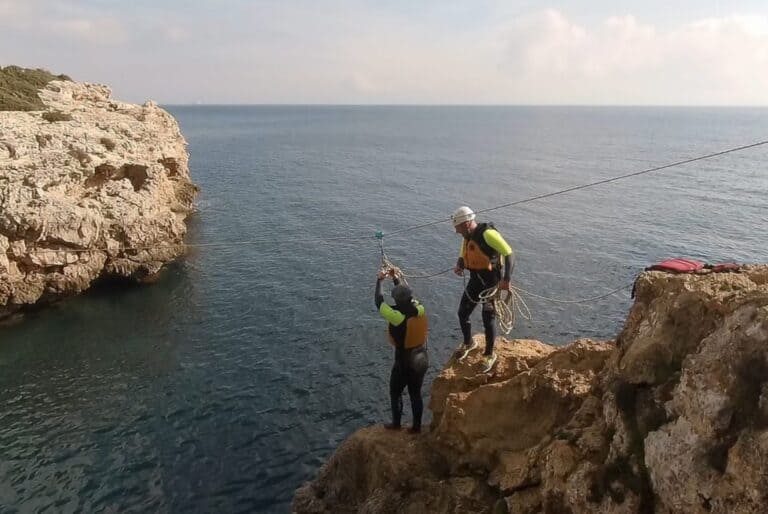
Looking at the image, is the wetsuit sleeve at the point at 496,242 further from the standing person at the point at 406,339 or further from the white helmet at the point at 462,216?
the standing person at the point at 406,339

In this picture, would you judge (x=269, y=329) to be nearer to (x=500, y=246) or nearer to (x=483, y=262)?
(x=483, y=262)

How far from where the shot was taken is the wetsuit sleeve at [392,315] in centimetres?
1065

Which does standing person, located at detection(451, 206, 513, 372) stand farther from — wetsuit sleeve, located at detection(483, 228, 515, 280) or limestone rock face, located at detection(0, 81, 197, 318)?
limestone rock face, located at detection(0, 81, 197, 318)

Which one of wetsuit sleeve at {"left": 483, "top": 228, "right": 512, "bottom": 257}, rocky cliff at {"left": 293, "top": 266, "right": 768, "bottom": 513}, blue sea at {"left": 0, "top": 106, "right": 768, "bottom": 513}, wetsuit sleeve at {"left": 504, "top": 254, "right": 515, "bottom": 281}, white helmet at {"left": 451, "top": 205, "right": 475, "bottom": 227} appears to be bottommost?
blue sea at {"left": 0, "top": 106, "right": 768, "bottom": 513}

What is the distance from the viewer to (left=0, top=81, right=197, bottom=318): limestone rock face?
79.8 feet

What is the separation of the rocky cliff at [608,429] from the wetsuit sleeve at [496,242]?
8.00ft

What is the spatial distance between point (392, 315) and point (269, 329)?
14221mm

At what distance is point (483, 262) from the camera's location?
445 inches

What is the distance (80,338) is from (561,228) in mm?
31937

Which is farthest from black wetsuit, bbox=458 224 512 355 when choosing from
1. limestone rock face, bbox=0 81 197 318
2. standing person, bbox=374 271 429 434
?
limestone rock face, bbox=0 81 197 318

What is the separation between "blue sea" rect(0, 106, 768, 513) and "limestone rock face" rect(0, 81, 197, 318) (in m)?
1.58

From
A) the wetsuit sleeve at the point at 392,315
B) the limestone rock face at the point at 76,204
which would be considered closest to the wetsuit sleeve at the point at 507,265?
the wetsuit sleeve at the point at 392,315

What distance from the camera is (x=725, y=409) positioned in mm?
5949

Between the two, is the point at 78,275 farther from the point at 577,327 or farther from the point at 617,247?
the point at 617,247
